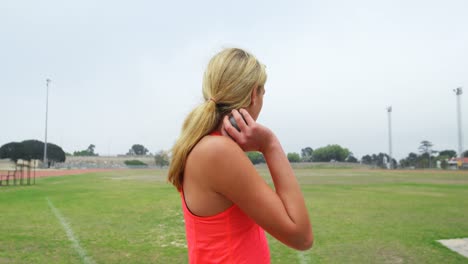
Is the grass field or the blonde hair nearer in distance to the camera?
the blonde hair

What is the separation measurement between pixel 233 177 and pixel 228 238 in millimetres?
248

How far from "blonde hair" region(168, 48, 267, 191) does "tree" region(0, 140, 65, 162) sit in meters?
140

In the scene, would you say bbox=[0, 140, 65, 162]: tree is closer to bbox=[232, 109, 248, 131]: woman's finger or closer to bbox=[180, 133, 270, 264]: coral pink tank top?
bbox=[180, 133, 270, 264]: coral pink tank top

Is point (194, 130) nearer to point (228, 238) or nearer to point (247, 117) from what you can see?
point (247, 117)

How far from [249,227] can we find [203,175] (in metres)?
0.27

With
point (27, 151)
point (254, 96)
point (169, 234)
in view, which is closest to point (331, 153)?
point (27, 151)

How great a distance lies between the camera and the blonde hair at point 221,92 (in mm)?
1496

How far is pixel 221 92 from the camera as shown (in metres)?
1.52

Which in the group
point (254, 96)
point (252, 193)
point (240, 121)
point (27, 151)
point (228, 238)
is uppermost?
point (27, 151)

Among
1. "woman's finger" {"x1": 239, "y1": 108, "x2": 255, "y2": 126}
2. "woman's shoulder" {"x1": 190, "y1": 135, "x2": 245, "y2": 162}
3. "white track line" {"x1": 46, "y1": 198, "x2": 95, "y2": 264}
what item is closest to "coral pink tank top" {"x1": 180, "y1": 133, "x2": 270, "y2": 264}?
"woman's shoulder" {"x1": 190, "y1": 135, "x2": 245, "y2": 162}

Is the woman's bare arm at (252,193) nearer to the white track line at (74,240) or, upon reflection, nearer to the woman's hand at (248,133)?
the woman's hand at (248,133)

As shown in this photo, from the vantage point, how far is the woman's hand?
56.4 inches

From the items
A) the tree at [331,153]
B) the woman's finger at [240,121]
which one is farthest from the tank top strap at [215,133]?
the tree at [331,153]

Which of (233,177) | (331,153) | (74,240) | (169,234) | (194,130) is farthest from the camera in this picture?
(331,153)
